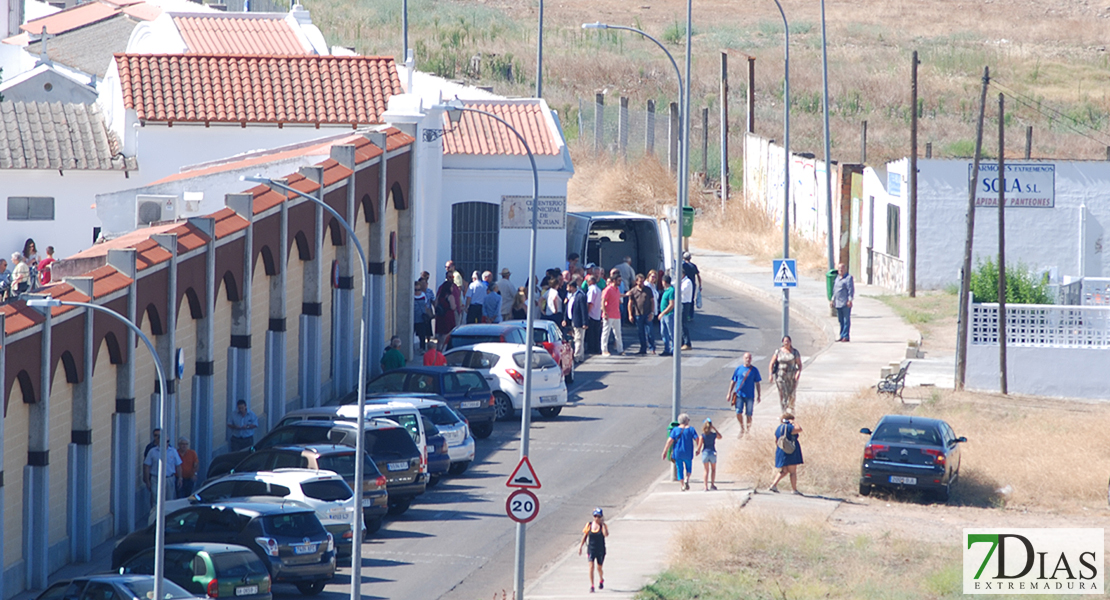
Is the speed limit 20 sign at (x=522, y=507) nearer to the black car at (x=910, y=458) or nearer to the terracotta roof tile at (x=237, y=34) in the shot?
the black car at (x=910, y=458)

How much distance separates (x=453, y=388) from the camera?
27.5 metres

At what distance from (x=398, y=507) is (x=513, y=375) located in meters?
6.05

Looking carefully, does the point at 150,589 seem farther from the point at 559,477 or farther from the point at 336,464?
the point at 559,477

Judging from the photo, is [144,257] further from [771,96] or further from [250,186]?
[771,96]

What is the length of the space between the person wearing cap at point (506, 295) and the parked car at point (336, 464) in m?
13.9

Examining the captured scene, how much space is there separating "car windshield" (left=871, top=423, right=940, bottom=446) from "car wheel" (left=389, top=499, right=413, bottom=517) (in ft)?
24.6

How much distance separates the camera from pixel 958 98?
81438 millimetres

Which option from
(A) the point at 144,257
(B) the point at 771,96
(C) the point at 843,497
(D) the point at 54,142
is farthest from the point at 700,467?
(B) the point at 771,96

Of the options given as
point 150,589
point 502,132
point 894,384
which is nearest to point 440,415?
point 150,589

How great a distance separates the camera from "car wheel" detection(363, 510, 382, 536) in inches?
881

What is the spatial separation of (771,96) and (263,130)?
156 feet

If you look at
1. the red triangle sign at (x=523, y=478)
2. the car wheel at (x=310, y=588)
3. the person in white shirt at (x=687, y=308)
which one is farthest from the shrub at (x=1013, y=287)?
the car wheel at (x=310, y=588)

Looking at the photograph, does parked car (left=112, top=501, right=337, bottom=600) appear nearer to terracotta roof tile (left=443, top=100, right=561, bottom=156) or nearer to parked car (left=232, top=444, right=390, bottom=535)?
parked car (left=232, top=444, right=390, bottom=535)

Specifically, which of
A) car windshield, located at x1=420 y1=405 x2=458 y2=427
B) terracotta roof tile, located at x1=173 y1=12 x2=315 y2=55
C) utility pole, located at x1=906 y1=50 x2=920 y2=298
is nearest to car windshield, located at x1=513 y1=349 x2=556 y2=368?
car windshield, located at x1=420 y1=405 x2=458 y2=427
